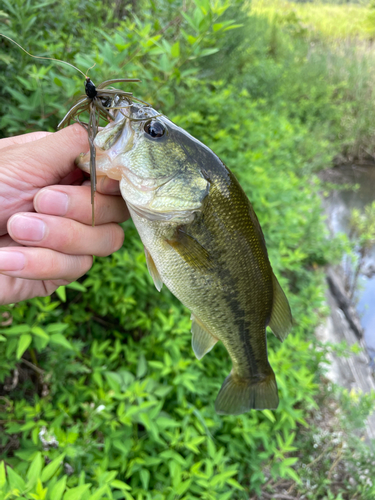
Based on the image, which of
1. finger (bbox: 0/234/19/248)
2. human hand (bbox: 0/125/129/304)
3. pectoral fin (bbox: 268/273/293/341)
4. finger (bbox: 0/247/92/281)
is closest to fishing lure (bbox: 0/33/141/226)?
human hand (bbox: 0/125/129/304)

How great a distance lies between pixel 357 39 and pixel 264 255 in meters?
18.1

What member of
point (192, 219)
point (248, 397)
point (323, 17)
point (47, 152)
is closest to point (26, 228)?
point (47, 152)

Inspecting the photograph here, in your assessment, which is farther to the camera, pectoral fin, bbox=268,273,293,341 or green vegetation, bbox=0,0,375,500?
green vegetation, bbox=0,0,375,500

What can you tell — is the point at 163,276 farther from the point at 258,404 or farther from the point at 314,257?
the point at 314,257

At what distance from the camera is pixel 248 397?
1.55 metres

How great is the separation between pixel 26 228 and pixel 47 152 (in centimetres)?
27

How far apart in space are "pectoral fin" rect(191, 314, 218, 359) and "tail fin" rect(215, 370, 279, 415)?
0.29 meters

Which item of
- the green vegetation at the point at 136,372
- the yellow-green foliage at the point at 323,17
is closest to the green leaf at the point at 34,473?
the green vegetation at the point at 136,372

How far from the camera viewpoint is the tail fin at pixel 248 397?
1.53 meters

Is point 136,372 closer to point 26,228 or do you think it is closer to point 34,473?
point 34,473

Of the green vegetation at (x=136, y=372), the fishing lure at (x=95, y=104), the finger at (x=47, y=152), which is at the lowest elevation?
the green vegetation at (x=136, y=372)

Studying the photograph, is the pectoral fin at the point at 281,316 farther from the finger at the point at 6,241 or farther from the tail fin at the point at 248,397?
the finger at the point at 6,241

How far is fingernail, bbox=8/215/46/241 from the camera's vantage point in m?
1.07

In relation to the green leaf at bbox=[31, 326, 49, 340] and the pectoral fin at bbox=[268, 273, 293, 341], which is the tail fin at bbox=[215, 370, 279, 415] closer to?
the pectoral fin at bbox=[268, 273, 293, 341]
